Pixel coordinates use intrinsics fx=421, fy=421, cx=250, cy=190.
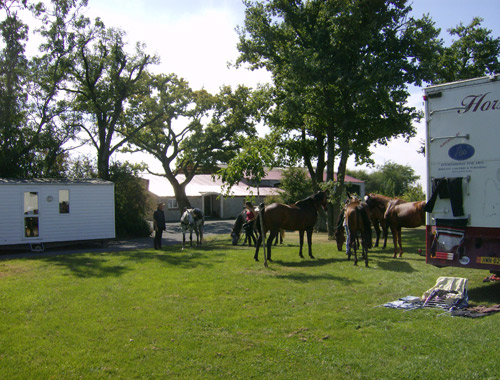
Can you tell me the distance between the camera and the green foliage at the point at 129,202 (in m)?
25.4

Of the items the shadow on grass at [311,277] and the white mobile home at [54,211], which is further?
the white mobile home at [54,211]

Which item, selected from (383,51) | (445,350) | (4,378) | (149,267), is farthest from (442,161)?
(383,51)

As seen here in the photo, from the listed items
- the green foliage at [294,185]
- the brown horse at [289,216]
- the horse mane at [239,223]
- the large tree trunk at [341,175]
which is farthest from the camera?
the green foliage at [294,185]

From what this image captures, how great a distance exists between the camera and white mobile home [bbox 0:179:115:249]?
57.6ft

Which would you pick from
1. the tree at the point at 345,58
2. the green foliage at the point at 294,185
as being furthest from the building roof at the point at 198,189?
the tree at the point at 345,58

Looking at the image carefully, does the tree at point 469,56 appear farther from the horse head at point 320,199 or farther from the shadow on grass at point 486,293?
the shadow on grass at point 486,293

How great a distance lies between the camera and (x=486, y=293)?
324 inches

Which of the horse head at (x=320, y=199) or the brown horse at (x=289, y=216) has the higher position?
the horse head at (x=320, y=199)

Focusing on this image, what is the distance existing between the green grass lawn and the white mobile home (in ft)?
24.8

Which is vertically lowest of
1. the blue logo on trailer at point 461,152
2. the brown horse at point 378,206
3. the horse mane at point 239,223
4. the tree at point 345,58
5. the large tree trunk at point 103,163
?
the horse mane at point 239,223

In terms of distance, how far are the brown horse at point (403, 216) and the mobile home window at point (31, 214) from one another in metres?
A: 14.4

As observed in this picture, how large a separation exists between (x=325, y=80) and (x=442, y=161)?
13.6 meters

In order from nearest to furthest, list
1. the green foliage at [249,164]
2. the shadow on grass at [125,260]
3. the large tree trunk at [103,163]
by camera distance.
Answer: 1. the shadow on grass at [125,260]
2. the green foliage at [249,164]
3. the large tree trunk at [103,163]

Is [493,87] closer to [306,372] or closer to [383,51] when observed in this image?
[306,372]
